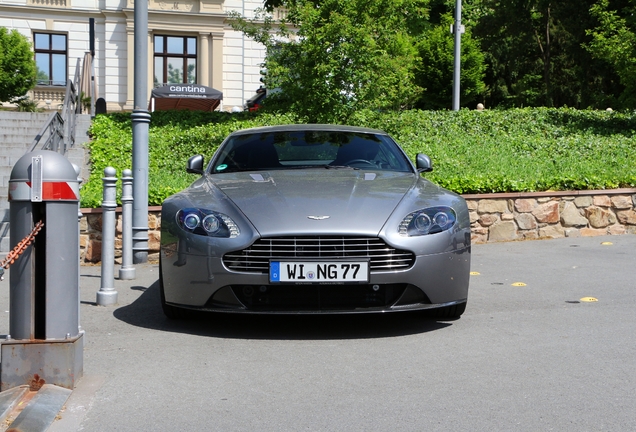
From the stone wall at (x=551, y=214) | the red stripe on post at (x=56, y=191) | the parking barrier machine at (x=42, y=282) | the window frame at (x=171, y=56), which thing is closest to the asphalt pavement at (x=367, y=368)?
the parking barrier machine at (x=42, y=282)

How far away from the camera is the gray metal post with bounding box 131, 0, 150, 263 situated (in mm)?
8852

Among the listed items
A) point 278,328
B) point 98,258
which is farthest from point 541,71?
point 278,328

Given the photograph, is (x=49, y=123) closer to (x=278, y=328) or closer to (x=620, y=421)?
(x=278, y=328)

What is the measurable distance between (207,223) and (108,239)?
1411mm

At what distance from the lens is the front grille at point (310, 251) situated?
17.0 feet

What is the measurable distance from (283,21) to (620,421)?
12.9 metres

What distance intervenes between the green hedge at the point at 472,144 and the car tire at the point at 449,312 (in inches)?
180

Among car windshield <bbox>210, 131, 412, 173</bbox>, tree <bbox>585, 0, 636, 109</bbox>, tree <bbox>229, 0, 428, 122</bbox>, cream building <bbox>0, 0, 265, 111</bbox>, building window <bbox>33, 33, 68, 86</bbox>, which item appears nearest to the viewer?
car windshield <bbox>210, 131, 412, 173</bbox>

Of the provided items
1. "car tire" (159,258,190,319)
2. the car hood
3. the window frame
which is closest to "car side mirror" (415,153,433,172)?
the car hood

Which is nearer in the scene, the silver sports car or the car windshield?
the silver sports car

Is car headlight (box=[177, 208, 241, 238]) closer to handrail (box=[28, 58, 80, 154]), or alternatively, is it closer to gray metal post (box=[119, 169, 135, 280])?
gray metal post (box=[119, 169, 135, 280])

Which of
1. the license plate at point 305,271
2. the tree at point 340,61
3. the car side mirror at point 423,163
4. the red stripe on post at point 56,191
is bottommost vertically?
the license plate at point 305,271

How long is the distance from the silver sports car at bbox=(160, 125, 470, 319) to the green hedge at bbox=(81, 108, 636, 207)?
13.4 ft

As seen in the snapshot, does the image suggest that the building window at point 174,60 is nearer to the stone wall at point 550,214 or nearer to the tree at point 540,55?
the tree at point 540,55
